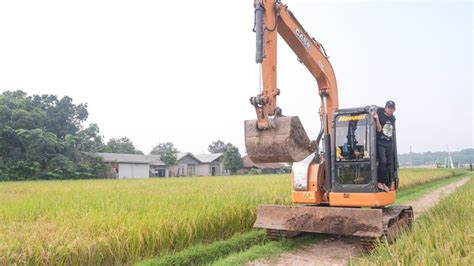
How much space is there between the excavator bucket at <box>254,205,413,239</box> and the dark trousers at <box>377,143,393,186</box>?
2.08ft

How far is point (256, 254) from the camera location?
7070mm

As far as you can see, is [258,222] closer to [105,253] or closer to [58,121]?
[105,253]

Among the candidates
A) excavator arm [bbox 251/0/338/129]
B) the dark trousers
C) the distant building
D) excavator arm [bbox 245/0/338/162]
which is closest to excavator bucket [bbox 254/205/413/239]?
the dark trousers

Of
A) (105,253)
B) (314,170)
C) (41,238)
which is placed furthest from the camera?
(314,170)

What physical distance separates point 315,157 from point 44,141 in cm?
3453

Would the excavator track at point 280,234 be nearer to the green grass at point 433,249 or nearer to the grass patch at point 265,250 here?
the grass patch at point 265,250

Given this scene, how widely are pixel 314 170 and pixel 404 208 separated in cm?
206

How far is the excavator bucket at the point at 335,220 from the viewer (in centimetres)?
676

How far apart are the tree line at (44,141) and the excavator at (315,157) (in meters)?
33.6

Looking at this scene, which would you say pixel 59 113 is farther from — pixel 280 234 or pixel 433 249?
pixel 433 249

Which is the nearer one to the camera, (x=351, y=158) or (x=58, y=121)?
(x=351, y=158)

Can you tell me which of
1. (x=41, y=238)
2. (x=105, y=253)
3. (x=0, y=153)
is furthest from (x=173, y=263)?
(x=0, y=153)

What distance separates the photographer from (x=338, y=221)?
7.10 m

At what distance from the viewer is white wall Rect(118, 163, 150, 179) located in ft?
159
